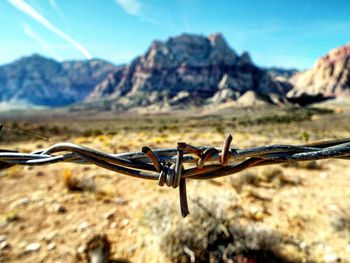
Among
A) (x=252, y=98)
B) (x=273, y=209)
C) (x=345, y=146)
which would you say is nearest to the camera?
(x=345, y=146)

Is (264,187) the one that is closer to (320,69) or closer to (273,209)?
(273,209)

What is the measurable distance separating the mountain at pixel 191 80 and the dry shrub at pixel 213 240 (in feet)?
461

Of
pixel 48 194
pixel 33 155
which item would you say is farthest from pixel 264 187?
pixel 33 155

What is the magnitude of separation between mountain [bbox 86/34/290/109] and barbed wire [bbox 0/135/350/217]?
142563 millimetres

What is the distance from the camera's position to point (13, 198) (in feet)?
16.1

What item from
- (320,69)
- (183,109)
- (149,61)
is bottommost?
(183,109)

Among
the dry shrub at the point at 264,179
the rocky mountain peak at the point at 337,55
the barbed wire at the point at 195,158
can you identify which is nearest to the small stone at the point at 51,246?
the barbed wire at the point at 195,158

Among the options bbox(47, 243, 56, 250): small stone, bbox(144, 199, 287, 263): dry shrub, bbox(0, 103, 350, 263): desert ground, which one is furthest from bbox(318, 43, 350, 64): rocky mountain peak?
bbox(47, 243, 56, 250): small stone

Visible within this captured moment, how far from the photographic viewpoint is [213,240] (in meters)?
3.26

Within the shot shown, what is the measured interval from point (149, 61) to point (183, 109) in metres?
82.7

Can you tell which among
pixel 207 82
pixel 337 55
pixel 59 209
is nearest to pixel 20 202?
pixel 59 209

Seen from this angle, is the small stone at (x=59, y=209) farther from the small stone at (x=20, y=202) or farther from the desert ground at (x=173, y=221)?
the small stone at (x=20, y=202)

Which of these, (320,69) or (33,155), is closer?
(33,155)

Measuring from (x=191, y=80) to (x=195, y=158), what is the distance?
180563mm
